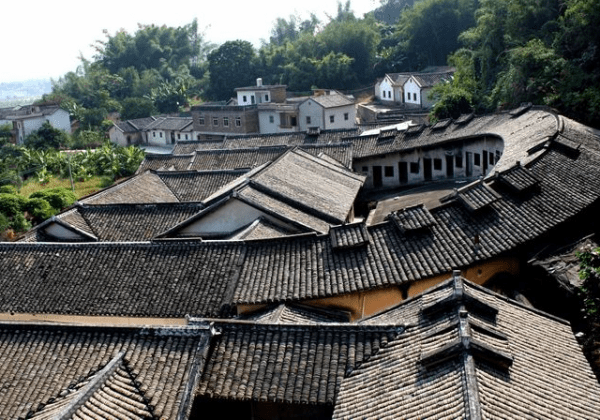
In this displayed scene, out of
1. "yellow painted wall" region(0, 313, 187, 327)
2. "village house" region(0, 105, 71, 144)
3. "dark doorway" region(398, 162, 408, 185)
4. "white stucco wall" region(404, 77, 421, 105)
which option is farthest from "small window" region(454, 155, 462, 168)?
"village house" region(0, 105, 71, 144)

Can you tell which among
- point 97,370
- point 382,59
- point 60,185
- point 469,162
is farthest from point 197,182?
point 382,59

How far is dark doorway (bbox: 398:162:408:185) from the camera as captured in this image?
130ft

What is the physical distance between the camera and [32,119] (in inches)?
3219

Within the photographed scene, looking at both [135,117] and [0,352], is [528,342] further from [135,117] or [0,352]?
[135,117]

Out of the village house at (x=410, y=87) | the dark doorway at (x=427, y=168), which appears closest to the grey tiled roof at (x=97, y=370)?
the dark doorway at (x=427, y=168)

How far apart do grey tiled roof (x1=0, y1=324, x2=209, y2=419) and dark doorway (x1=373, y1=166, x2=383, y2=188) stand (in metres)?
27.4

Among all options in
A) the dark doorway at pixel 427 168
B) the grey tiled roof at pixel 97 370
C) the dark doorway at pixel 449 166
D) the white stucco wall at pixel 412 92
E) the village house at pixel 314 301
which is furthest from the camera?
the white stucco wall at pixel 412 92

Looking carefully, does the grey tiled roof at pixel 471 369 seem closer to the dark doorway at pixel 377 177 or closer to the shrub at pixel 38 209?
the dark doorway at pixel 377 177

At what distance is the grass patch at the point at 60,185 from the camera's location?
57.3 m

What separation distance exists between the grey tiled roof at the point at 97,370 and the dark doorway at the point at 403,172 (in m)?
A: 26.8

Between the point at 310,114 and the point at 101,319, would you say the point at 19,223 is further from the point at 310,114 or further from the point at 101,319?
the point at 310,114

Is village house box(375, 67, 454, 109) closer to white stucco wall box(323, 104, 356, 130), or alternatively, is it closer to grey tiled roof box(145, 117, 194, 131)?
white stucco wall box(323, 104, 356, 130)

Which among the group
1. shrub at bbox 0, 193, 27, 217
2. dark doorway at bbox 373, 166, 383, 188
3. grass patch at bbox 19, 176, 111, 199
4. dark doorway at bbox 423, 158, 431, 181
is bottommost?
grass patch at bbox 19, 176, 111, 199

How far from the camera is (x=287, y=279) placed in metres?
19.4
